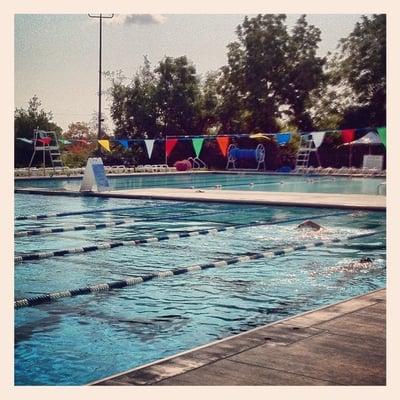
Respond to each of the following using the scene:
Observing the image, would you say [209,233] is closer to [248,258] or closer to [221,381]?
[248,258]

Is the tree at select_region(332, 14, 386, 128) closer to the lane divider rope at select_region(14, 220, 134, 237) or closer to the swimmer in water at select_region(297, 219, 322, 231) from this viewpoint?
the swimmer in water at select_region(297, 219, 322, 231)

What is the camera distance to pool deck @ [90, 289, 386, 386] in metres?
3.52

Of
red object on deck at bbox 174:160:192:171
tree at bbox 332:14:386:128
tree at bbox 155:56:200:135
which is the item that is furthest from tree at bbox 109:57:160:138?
tree at bbox 332:14:386:128

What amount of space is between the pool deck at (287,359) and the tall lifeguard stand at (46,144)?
9.15m

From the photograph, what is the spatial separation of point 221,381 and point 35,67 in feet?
10.1

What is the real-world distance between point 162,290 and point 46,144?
39.1 feet

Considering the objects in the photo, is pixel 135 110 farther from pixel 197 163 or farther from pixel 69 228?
pixel 69 228

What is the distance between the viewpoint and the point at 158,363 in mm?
3738

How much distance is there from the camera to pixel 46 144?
17109 mm

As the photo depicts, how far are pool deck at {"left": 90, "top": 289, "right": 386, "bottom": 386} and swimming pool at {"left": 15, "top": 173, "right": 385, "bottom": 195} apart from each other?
40.1 ft

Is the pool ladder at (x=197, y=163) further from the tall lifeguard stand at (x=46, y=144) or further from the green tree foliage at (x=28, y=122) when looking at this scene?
the green tree foliage at (x=28, y=122)

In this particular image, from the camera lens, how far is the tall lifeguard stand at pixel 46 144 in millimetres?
14117

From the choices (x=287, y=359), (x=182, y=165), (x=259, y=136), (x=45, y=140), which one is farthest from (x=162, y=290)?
(x=182, y=165)

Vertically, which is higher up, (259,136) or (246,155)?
(259,136)
